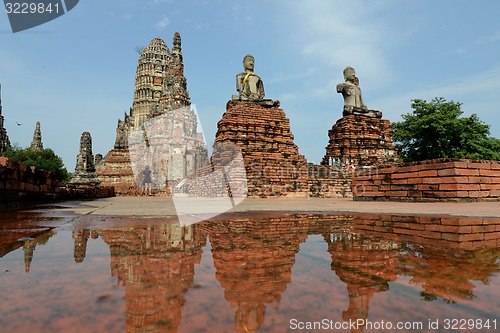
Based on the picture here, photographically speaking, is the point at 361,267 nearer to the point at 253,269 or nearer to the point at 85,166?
the point at 253,269

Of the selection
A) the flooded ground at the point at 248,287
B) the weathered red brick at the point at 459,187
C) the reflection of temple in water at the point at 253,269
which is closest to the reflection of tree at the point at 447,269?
the flooded ground at the point at 248,287

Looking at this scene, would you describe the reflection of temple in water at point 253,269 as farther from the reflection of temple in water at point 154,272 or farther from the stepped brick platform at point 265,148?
the stepped brick platform at point 265,148

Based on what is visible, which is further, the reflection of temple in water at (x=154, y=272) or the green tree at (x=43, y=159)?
the green tree at (x=43, y=159)

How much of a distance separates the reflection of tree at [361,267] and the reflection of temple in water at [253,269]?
0.44 ft

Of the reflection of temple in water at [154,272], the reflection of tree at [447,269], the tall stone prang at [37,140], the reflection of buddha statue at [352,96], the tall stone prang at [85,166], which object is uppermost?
→ the tall stone prang at [37,140]

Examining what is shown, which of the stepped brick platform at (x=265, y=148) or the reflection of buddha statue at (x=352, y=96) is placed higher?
the reflection of buddha statue at (x=352, y=96)

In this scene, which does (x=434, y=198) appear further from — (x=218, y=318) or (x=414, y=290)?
(x=218, y=318)

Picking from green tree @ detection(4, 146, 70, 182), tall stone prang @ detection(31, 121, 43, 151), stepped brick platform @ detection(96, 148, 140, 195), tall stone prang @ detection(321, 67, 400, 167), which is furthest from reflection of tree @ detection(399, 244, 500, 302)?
tall stone prang @ detection(31, 121, 43, 151)

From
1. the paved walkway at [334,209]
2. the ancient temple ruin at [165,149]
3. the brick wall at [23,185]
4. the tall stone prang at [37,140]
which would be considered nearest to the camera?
the paved walkway at [334,209]

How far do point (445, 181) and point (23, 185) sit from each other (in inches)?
245

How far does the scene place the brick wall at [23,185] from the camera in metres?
3.99

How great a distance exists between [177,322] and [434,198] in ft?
16.0

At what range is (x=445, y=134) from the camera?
21547 mm

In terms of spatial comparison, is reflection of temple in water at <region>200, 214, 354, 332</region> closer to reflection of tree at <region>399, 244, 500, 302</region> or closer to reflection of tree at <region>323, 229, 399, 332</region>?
reflection of tree at <region>323, 229, 399, 332</region>
